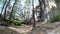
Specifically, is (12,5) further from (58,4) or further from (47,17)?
(58,4)

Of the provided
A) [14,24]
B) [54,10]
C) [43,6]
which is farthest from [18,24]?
[54,10]

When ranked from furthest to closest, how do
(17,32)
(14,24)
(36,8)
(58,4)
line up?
(58,4) → (36,8) → (14,24) → (17,32)

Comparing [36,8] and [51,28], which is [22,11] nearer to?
[36,8]

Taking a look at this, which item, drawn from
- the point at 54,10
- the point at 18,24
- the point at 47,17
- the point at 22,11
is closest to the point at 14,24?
the point at 18,24

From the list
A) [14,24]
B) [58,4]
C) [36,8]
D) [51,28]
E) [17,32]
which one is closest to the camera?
[51,28]

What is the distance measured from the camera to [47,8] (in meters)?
9.84

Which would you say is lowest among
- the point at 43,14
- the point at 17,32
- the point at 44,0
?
the point at 17,32

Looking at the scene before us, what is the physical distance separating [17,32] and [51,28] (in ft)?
5.04

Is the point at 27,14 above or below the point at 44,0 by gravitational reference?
below

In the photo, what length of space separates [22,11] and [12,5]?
69 centimetres

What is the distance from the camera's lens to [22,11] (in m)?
10.3

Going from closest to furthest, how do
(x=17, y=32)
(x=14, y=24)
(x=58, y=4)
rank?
1. (x=17, y=32)
2. (x=14, y=24)
3. (x=58, y=4)

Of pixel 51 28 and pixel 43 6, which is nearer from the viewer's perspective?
pixel 51 28

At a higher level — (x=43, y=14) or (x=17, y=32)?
(x=43, y=14)
